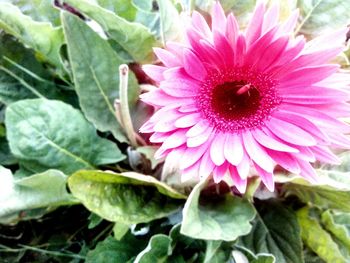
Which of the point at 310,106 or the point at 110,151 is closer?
the point at 310,106

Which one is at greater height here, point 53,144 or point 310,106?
point 310,106

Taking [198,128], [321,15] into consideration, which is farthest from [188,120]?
[321,15]

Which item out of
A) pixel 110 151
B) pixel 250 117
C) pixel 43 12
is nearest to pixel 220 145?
pixel 250 117

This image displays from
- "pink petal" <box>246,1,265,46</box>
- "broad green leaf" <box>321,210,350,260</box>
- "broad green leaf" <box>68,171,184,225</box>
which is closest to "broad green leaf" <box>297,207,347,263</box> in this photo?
"broad green leaf" <box>321,210,350,260</box>

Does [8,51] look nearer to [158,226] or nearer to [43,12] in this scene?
[43,12]

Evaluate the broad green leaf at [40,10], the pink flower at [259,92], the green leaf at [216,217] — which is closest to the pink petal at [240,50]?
the pink flower at [259,92]

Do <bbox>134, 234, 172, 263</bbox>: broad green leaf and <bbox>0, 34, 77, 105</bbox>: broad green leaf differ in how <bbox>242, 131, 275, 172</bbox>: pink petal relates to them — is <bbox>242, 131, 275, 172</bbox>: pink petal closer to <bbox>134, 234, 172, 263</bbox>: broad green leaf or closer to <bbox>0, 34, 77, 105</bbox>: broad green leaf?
<bbox>134, 234, 172, 263</bbox>: broad green leaf

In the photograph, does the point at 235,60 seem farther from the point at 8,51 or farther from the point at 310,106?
the point at 8,51
